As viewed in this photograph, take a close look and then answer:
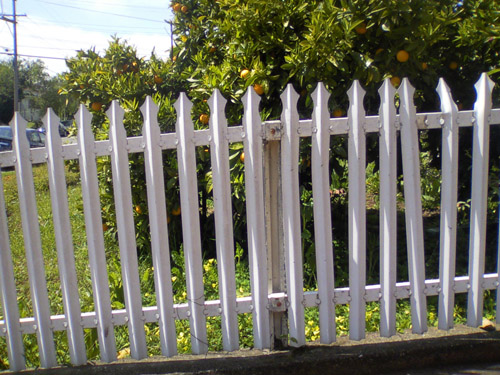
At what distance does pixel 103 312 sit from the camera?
8.23 feet

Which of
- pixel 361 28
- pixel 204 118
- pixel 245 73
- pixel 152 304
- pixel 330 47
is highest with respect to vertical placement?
pixel 361 28

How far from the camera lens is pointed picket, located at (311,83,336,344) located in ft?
7.97

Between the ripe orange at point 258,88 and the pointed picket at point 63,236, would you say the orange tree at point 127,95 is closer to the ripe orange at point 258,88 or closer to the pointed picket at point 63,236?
the ripe orange at point 258,88

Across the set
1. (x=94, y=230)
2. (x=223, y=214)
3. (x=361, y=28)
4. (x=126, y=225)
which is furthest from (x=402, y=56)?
(x=94, y=230)

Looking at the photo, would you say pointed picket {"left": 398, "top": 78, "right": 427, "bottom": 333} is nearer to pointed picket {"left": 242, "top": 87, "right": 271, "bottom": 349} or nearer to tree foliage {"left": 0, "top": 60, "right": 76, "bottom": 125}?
pointed picket {"left": 242, "top": 87, "right": 271, "bottom": 349}

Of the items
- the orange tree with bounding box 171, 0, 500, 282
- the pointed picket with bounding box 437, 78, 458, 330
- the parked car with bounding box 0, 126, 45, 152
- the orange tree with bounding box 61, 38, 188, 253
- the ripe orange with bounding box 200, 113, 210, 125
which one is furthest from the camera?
the parked car with bounding box 0, 126, 45, 152

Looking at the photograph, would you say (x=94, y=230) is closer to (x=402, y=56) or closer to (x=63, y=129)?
(x=402, y=56)

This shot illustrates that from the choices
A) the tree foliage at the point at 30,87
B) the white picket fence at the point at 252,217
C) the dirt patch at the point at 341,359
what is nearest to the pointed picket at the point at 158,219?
the white picket fence at the point at 252,217

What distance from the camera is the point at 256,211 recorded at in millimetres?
2447

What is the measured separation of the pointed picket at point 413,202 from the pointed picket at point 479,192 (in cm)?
30

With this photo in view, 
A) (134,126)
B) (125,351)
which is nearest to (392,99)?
(125,351)

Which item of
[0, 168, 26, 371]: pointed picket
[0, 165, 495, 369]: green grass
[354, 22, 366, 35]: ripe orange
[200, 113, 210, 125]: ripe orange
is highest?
[354, 22, 366, 35]: ripe orange

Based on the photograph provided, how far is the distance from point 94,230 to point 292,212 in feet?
3.21

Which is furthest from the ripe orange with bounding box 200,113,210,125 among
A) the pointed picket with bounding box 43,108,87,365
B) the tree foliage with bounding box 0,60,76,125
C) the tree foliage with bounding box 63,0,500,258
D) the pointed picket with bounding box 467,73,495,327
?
the tree foliage with bounding box 0,60,76,125
